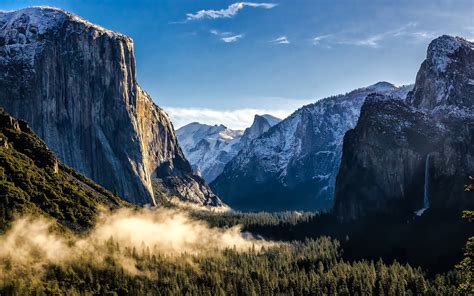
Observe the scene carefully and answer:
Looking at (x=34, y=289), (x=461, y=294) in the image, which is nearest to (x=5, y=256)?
(x=34, y=289)

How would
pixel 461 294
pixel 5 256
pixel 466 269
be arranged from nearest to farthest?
pixel 466 269, pixel 461 294, pixel 5 256

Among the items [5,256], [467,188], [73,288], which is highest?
[467,188]

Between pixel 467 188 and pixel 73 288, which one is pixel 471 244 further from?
pixel 73 288

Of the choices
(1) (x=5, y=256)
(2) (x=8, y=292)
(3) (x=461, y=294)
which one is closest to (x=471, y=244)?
(3) (x=461, y=294)

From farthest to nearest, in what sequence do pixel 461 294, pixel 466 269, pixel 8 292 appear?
pixel 8 292 < pixel 461 294 < pixel 466 269

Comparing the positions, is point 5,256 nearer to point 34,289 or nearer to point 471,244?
point 34,289

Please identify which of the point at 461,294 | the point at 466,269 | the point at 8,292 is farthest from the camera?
the point at 8,292

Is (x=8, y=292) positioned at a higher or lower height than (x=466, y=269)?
lower

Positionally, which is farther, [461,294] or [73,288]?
[73,288]

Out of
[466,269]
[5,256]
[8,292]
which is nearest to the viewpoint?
[466,269]
